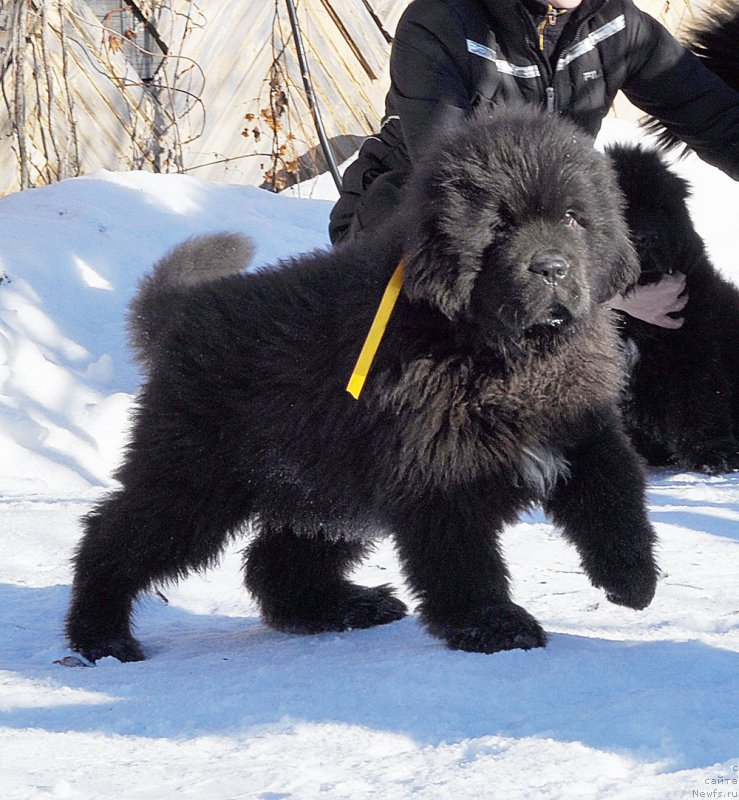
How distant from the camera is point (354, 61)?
913 centimetres

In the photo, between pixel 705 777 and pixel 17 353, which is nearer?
pixel 705 777

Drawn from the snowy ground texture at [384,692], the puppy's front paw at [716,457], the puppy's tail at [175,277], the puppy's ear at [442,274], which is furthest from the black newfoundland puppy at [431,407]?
the puppy's front paw at [716,457]

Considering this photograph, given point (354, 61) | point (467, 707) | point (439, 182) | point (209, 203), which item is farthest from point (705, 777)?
point (354, 61)

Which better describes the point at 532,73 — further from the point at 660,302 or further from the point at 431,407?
the point at 431,407

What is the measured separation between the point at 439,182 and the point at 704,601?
1366mm

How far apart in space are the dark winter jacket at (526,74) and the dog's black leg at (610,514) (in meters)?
1.31

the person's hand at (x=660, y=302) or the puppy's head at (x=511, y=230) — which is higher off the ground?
the puppy's head at (x=511, y=230)

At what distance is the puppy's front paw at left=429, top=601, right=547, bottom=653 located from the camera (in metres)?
2.60

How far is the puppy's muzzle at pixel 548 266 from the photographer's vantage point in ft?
8.15

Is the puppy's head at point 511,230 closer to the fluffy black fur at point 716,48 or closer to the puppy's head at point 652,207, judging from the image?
the puppy's head at point 652,207

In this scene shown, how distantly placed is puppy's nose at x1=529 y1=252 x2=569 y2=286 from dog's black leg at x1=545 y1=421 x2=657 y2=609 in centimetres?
44

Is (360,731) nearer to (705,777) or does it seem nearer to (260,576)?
(705,777)

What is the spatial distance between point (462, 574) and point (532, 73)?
6.58 ft

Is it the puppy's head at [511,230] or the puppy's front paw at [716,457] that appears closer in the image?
the puppy's head at [511,230]
